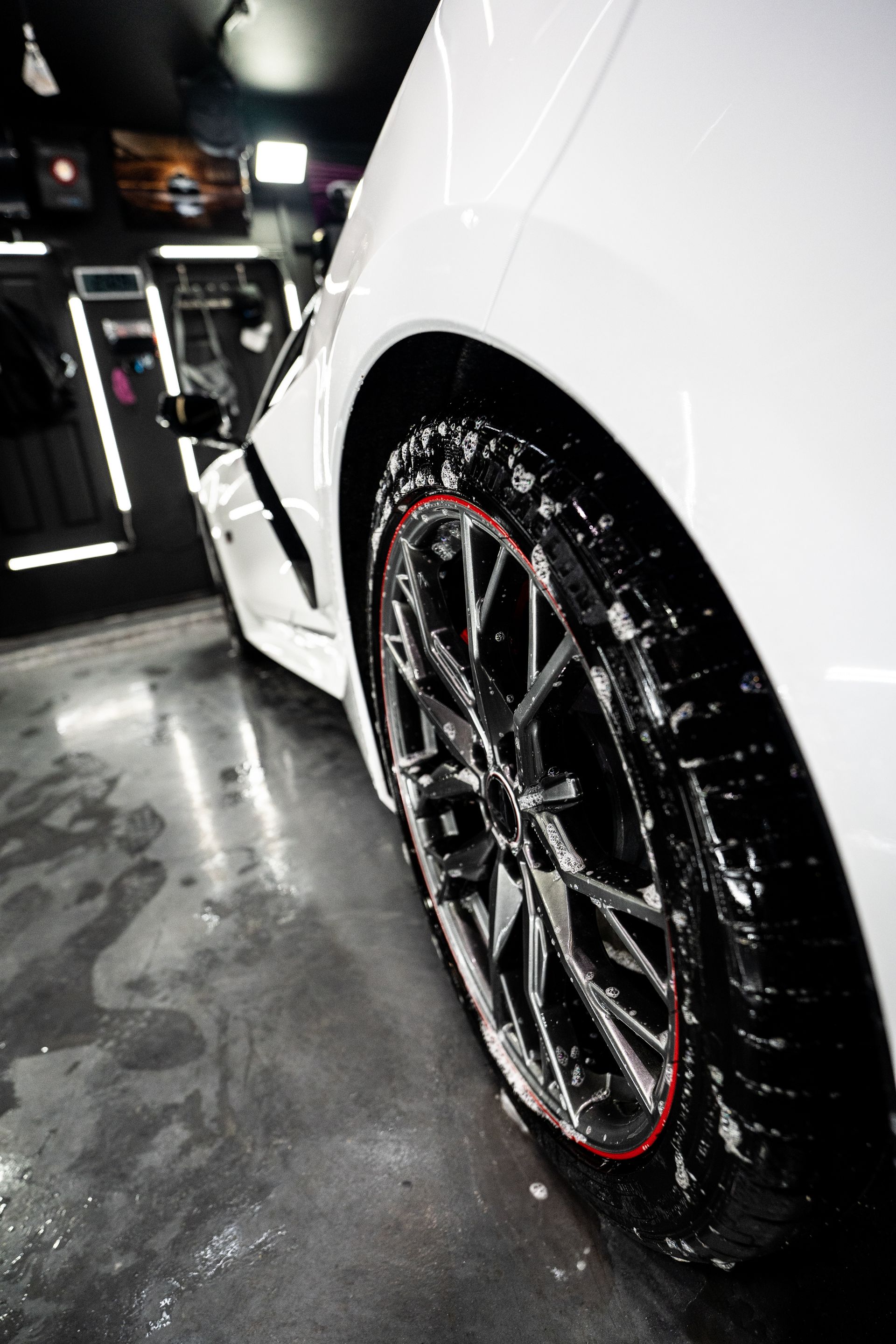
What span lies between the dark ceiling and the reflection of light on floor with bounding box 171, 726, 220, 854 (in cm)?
369

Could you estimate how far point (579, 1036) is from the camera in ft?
3.05

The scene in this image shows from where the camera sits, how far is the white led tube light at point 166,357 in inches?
204

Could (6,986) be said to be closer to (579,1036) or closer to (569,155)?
(579,1036)

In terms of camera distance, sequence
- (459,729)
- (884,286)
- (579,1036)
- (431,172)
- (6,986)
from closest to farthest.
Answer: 1. (884,286)
2. (431,172)
3. (579,1036)
4. (459,729)
5. (6,986)

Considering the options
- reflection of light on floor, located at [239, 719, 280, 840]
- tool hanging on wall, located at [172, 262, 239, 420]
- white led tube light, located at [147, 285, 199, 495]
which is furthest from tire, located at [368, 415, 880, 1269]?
tool hanging on wall, located at [172, 262, 239, 420]

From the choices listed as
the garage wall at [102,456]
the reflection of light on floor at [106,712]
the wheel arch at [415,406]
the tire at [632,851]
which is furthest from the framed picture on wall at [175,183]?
the tire at [632,851]

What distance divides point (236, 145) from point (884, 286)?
5589mm

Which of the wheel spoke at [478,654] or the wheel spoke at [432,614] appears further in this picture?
the wheel spoke at [432,614]

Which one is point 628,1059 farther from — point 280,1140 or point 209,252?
point 209,252

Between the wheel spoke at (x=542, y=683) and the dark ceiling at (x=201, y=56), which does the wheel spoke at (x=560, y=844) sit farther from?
the dark ceiling at (x=201, y=56)

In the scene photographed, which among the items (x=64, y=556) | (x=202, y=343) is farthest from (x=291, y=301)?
(x=64, y=556)

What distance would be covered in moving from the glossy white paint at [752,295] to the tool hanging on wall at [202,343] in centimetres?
528

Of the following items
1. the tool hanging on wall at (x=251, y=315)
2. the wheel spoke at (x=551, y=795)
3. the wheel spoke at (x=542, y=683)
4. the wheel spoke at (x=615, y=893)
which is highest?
the tool hanging on wall at (x=251, y=315)

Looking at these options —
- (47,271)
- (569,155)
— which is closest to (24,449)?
(47,271)
